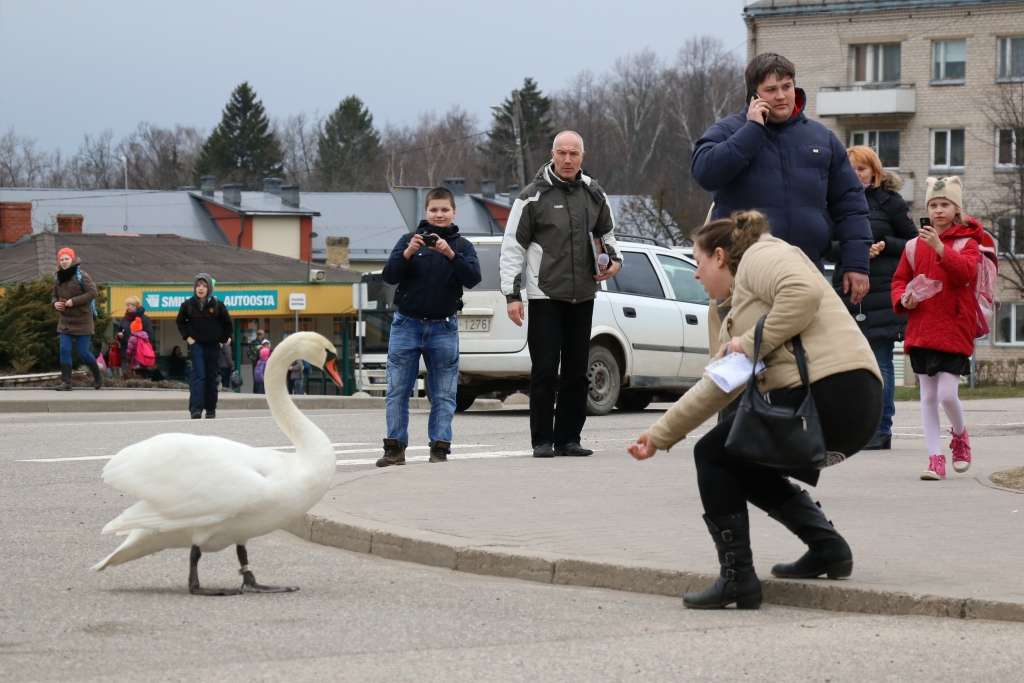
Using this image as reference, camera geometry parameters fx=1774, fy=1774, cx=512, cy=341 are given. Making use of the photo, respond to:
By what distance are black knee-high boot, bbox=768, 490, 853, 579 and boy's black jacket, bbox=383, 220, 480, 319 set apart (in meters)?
5.65

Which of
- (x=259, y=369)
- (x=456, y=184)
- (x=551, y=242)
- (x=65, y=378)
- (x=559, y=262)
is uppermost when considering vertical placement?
(x=456, y=184)

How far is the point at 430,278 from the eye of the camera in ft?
40.7

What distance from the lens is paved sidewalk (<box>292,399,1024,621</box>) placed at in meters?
6.97

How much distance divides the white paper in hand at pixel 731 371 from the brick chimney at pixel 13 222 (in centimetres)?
6244

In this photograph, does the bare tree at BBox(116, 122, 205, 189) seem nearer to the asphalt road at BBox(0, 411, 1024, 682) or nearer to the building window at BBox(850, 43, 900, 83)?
the building window at BBox(850, 43, 900, 83)

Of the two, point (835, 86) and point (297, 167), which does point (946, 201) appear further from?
point (297, 167)

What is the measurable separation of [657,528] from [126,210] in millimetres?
80014

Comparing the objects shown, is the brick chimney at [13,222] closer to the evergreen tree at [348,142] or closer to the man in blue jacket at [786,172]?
the man in blue jacket at [786,172]

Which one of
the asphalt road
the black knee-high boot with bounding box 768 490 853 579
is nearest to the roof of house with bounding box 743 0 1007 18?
the asphalt road

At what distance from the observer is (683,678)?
5.52 meters

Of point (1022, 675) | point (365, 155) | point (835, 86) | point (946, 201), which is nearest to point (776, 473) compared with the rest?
point (1022, 675)

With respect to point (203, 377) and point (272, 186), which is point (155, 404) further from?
point (272, 186)

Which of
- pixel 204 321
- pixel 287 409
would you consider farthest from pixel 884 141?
pixel 287 409

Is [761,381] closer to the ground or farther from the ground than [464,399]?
farther from the ground
